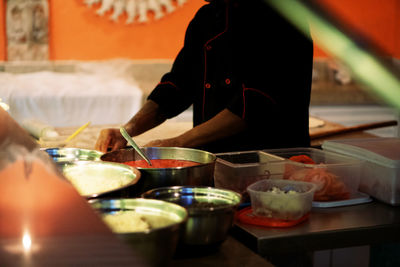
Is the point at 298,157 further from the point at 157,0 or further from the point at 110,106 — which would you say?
the point at 157,0

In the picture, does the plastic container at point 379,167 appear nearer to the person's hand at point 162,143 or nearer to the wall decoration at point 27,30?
the person's hand at point 162,143

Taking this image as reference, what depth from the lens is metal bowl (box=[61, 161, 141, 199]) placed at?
1.29m

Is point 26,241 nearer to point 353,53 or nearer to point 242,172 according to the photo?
point 242,172

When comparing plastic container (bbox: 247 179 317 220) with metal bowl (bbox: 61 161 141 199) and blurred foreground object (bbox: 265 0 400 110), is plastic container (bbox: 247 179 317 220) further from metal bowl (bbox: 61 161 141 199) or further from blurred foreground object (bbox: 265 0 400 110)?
blurred foreground object (bbox: 265 0 400 110)

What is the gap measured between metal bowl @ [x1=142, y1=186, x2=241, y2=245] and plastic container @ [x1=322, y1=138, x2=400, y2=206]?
53 centimetres

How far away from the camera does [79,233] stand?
Answer: 80 centimetres

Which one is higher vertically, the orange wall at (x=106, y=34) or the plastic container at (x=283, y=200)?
the orange wall at (x=106, y=34)

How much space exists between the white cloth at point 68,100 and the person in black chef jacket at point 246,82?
170cm

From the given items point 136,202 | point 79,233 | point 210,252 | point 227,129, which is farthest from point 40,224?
point 227,129

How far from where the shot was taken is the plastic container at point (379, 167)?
1.59 m

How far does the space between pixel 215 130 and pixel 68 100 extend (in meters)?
2.28

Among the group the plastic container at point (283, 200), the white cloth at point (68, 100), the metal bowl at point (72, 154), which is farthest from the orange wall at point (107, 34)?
the plastic container at point (283, 200)

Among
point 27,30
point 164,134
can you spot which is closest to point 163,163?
point 164,134

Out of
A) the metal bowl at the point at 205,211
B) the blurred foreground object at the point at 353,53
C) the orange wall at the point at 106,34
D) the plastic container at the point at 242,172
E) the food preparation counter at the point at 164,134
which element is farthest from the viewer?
the blurred foreground object at the point at 353,53
